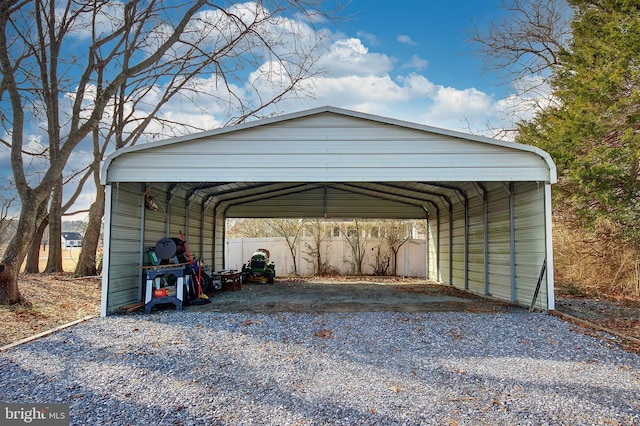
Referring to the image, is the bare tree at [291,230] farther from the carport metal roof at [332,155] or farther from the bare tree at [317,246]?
the carport metal roof at [332,155]

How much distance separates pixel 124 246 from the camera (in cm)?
673

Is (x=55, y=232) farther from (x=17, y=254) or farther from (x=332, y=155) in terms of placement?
(x=332, y=155)

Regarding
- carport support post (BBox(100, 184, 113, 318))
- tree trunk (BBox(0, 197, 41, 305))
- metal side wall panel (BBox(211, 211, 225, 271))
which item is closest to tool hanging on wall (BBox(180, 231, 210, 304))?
carport support post (BBox(100, 184, 113, 318))

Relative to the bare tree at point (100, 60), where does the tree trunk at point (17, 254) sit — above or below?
below

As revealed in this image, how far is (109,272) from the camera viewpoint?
628cm

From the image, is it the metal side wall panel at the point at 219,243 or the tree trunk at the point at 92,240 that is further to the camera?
the metal side wall panel at the point at 219,243

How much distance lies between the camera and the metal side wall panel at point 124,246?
639cm

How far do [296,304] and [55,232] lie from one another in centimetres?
876

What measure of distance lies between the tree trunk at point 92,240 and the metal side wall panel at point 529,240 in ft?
32.4

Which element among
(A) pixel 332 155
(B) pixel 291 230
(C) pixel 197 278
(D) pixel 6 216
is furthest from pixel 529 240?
(D) pixel 6 216

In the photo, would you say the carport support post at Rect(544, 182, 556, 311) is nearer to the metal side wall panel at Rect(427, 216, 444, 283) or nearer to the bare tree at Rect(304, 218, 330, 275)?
the metal side wall panel at Rect(427, 216, 444, 283)

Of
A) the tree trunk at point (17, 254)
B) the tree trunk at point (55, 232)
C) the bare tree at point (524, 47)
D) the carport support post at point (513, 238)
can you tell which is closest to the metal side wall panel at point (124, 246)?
the tree trunk at point (17, 254)

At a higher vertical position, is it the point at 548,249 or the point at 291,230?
the point at 291,230

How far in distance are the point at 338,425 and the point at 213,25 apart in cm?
839
